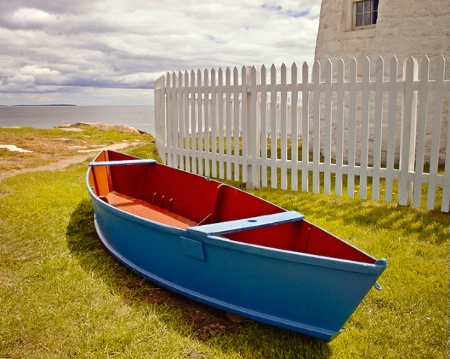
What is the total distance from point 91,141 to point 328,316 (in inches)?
571

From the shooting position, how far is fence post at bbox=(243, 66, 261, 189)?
7781 mm

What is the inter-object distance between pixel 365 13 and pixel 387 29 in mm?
847

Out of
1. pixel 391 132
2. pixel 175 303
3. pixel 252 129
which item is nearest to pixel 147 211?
pixel 175 303

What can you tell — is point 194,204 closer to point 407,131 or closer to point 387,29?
point 407,131

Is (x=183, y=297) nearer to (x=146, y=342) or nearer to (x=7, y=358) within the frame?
(x=146, y=342)

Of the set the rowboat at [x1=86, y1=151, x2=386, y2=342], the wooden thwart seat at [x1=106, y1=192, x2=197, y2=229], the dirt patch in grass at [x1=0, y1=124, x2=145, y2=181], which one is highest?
the rowboat at [x1=86, y1=151, x2=386, y2=342]

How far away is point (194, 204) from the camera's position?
5.48m

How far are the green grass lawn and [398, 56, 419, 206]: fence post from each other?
411mm

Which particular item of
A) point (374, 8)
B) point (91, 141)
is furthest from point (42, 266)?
point (91, 141)

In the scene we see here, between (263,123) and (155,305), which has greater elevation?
(263,123)

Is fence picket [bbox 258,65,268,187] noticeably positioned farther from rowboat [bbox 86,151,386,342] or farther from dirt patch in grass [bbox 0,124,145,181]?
dirt patch in grass [bbox 0,124,145,181]

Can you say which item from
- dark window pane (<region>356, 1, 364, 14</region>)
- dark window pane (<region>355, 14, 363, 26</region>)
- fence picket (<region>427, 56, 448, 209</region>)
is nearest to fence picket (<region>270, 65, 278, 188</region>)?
fence picket (<region>427, 56, 448, 209</region>)

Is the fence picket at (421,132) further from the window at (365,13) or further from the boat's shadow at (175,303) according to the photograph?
the window at (365,13)

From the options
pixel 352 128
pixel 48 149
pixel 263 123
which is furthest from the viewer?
pixel 48 149
